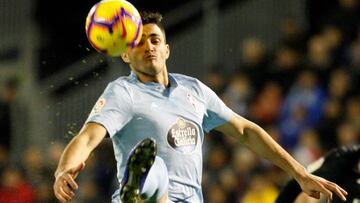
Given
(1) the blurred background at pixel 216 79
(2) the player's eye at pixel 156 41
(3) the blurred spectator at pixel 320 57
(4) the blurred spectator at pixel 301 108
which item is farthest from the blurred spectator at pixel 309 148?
(2) the player's eye at pixel 156 41

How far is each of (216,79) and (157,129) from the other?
21.8 feet

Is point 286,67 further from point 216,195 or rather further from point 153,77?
point 153,77

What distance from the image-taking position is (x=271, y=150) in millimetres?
7273

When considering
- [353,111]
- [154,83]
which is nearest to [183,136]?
[154,83]

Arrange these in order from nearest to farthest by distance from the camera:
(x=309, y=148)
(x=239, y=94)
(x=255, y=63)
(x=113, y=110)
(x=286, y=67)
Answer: (x=113, y=110)
(x=309, y=148)
(x=286, y=67)
(x=239, y=94)
(x=255, y=63)

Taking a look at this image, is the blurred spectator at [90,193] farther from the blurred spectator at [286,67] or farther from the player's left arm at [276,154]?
the player's left arm at [276,154]

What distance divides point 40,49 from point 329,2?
4212 millimetres

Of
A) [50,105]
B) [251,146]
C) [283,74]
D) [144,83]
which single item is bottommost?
[50,105]

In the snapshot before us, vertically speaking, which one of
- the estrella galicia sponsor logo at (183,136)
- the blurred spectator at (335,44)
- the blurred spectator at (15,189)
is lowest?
the blurred spectator at (15,189)

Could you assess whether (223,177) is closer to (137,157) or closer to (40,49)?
(40,49)

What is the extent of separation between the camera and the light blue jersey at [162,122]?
6.67m

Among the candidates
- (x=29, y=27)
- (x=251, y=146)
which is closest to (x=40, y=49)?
(x=29, y=27)

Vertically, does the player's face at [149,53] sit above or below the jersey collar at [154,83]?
above

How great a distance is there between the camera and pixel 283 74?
1252 centimetres
